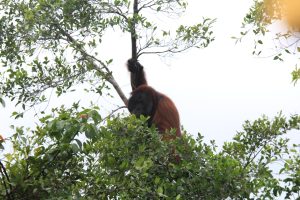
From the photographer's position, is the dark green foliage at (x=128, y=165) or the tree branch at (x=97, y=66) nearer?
the dark green foliage at (x=128, y=165)

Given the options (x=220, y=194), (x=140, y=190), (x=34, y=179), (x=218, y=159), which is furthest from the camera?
(x=218, y=159)

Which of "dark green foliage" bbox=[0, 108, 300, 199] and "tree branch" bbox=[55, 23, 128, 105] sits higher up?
"tree branch" bbox=[55, 23, 128, 105]

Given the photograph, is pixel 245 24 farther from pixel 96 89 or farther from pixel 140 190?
pixel 96 89

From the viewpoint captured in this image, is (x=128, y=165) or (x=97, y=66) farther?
(x=97, y=66)

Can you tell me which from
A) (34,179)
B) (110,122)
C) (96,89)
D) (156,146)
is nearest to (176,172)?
(156,146)

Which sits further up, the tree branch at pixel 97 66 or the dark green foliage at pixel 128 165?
the tree branch at pixel 97 66

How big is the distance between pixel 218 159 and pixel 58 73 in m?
3.80

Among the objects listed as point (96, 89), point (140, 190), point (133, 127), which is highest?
point (96, 89)

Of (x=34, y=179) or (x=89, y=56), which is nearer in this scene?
(x=34, y=179)

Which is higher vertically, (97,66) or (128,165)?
(97,66)

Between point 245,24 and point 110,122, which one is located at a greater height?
point 245,24

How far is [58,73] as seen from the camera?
31.7 feet

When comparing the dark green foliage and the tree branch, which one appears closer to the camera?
the dark green foliage

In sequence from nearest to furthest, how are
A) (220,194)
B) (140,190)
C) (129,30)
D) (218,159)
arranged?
1. (140,190)
2. (220,194)
3. (218,159)
4. (129,30)
